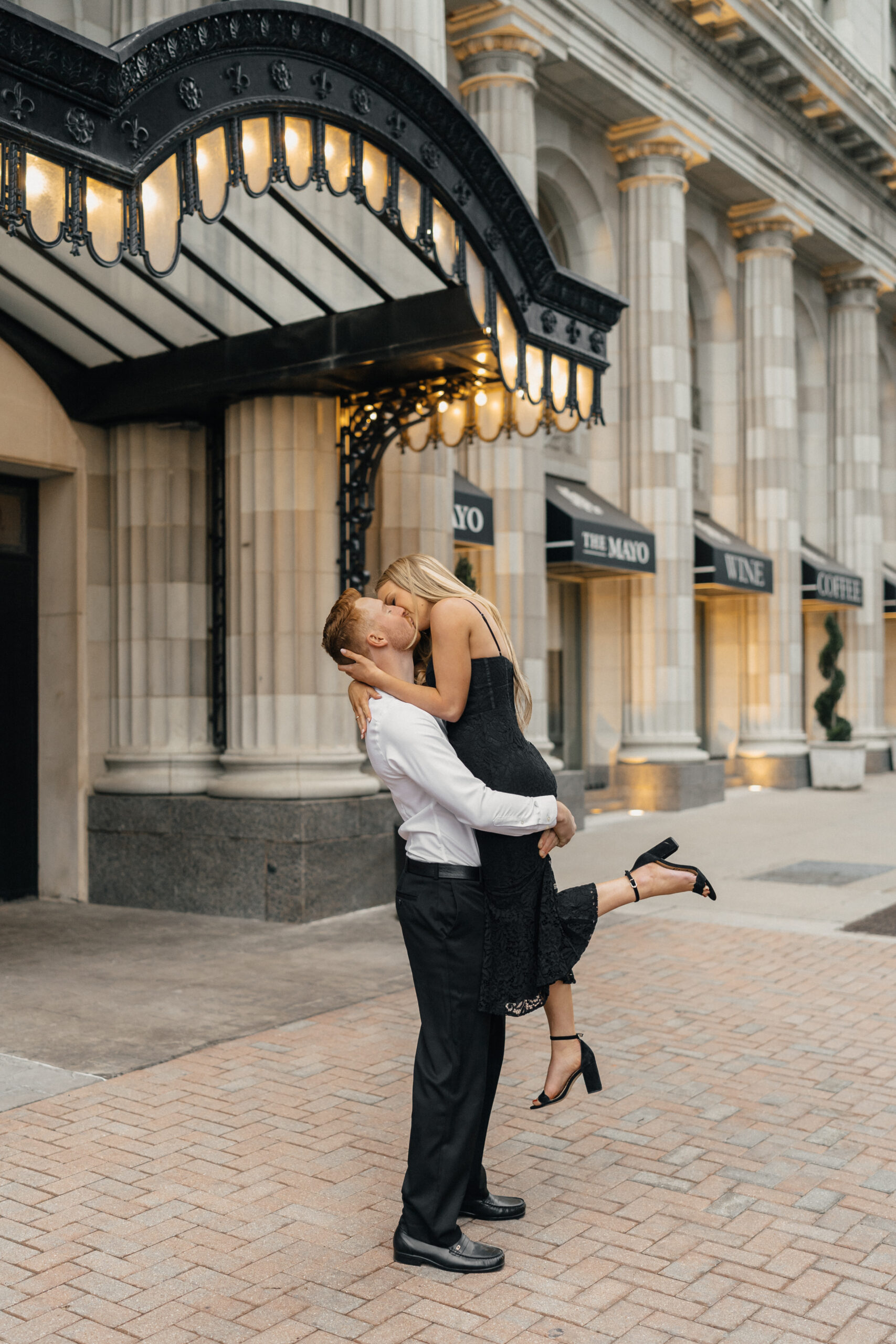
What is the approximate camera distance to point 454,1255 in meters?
3.82

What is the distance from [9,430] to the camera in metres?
9.84

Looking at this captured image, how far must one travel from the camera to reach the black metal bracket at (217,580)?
→ 415 inches

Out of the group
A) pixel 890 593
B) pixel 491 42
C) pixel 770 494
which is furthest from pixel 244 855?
pixel 890 593

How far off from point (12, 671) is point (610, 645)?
35.1 feet

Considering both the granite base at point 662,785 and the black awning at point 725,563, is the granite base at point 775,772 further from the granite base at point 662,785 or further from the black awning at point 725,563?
the granite base at point 662,785

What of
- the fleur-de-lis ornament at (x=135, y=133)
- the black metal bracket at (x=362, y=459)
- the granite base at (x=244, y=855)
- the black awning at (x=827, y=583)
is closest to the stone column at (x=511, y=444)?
the black metal bracket at (x=362, y=459)

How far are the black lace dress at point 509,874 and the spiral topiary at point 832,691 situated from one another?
1921 cm

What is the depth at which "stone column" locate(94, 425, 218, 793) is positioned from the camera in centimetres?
1045

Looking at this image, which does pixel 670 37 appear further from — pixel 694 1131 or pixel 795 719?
pixel 694 1131

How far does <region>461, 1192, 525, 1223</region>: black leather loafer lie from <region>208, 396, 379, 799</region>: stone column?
571 cm

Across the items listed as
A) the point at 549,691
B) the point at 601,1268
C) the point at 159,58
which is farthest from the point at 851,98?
the point at 601,1268

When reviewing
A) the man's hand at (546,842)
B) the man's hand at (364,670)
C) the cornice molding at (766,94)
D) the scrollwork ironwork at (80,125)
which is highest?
the cornice molding at (766,94)

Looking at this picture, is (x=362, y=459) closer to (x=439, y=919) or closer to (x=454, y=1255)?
(x=439, y=919)

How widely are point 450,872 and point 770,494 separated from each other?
19.4 m
